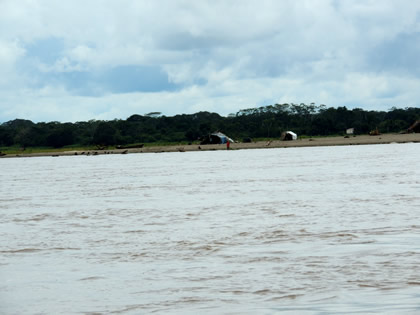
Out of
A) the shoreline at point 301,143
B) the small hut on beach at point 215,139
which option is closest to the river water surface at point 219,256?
the shoreline at point 301,143

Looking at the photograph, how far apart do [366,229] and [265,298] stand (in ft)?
14.3

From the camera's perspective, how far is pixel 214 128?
108938 millimetres

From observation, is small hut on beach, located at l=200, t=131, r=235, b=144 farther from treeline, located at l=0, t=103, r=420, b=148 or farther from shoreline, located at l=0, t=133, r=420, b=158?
treeline, located at l=0, t=103, r=420, b=148

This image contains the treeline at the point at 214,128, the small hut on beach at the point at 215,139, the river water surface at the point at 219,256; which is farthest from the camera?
the treeline at the point at 214,128

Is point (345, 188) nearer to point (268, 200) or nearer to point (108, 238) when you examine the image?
point (268, 200)

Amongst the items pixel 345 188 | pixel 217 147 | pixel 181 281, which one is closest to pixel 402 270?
pixel 181 281

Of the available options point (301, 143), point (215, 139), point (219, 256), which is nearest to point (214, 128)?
point (215, 139)

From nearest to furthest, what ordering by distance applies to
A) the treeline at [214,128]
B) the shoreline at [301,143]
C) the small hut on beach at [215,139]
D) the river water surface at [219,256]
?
the river water surface at [219,256] → the shoreline at [301,143] → the small hut on beach at [215,139] → the treeline at [214,128]

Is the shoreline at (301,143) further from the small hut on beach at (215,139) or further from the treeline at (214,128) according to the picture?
the treeline at (214,128)

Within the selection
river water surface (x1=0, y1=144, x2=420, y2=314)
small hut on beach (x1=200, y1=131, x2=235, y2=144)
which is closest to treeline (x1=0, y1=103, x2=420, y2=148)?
small hut on beach (x1=200, y1=131, x2=235, y2=144)

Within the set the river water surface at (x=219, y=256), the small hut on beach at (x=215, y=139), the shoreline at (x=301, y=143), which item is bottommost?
the river water surface at (x=219, y=256)

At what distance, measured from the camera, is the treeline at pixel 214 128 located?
106688mm

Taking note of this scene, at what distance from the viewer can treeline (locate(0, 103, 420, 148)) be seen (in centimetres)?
10669

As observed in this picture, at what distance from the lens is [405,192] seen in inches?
603
